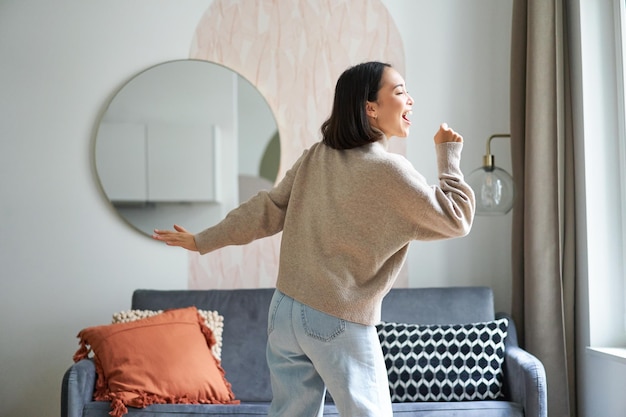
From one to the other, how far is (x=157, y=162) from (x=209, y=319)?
0.89 meters

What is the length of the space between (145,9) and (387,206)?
2288 millimetres

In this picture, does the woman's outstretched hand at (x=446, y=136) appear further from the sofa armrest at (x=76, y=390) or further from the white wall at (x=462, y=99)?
the white wall at (x=462, y=99)

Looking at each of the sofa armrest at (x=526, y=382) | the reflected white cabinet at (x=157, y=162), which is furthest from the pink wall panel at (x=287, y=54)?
the sofa armrest at (x=526, y=382)

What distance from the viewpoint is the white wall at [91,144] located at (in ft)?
11.5

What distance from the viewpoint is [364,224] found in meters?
1.74

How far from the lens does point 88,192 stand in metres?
3.54

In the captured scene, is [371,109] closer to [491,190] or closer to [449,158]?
[449,158]

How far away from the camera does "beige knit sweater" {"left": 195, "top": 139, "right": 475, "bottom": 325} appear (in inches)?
67.9

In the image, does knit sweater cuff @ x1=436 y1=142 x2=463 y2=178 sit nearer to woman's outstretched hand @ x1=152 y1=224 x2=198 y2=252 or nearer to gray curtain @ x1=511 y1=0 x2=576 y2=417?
woman's outstretched hand @ x1=152 y1=224 x2=198 y2=252

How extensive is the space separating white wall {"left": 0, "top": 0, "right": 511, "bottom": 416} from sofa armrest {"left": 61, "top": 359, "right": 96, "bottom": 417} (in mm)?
856

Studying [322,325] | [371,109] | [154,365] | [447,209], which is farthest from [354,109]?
[154,365]

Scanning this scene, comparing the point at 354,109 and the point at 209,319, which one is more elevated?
the point at 354,109

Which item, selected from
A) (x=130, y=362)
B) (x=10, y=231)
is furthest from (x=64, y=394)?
(x=10, y=231)

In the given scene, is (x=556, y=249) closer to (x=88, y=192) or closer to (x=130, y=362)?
(x=130, y=362)
